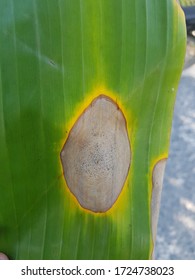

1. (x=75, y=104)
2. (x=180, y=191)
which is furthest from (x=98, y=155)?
(x=180, y=191)

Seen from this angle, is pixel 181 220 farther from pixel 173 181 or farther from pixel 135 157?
pixel 135 157

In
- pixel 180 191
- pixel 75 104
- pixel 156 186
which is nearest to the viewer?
pixel 75 104

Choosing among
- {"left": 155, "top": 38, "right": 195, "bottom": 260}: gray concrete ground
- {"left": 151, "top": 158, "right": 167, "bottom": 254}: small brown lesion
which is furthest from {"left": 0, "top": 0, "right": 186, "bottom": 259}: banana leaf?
{"left": 155, "top": 38, "right": 195, "bottom": 260}: gray concrete ground

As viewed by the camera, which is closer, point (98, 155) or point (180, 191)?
point (98, 155)

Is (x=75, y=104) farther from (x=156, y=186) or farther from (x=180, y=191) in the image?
(x=180, y=191)

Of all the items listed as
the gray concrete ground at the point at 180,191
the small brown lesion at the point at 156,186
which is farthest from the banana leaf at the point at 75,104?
the gray concrete ground at the point at 180,191

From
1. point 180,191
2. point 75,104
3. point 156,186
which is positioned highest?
point 75,104

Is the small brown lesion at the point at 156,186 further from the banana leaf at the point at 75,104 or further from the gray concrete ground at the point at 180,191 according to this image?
the gray concrete ground at the point at 180,191

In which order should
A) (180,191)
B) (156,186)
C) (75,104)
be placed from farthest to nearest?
(180,191), (156,186), (75,104)
